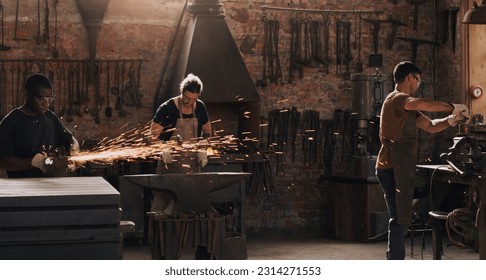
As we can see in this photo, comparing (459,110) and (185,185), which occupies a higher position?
(459,110)

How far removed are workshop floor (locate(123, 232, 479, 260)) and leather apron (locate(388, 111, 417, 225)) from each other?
159 centimetres

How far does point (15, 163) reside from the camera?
19.8 feet

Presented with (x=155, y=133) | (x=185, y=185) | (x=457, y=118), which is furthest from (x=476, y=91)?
(x=185, y=185)

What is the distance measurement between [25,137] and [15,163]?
215 millimetres

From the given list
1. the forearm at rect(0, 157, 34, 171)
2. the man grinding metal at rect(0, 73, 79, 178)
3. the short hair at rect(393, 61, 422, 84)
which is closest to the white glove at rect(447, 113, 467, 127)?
the short hair at rect(393, 61, 422, 84)

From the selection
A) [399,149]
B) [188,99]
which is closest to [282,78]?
[188,99]

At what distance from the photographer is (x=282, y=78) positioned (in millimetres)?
9648

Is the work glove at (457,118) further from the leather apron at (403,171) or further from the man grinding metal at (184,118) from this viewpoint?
the man grinding metal at (184,118)

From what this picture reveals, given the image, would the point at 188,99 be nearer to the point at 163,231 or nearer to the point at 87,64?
the point at 163,231

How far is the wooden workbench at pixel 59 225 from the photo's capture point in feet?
13.3

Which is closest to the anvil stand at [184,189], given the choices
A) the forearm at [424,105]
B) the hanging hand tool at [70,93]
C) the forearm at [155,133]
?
the forearm at [155,133]

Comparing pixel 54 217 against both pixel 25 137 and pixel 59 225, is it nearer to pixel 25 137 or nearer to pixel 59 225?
pixel 59 225

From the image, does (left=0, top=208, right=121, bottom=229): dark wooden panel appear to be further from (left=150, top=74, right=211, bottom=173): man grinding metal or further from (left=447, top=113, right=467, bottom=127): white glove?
(left=447, top=113, right=467, bottom=127): white glove

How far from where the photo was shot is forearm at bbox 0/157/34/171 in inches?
237
